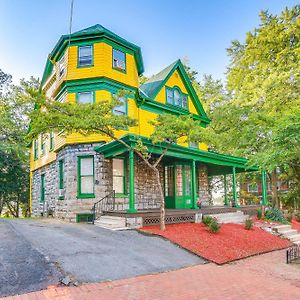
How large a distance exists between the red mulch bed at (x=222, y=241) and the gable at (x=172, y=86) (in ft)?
29.0

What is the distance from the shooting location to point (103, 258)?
807 centimetres

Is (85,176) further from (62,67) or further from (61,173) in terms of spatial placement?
(62,67)

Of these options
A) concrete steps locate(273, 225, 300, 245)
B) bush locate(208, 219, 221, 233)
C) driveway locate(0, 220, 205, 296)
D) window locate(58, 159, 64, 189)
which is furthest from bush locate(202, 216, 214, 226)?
window locate(58, 159, 64, 189)

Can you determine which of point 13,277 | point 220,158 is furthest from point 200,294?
point 220,158

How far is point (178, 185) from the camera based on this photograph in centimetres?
1769

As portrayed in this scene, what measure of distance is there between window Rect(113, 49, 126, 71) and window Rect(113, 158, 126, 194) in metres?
5.33

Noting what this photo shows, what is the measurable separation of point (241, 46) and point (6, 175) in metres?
23.9

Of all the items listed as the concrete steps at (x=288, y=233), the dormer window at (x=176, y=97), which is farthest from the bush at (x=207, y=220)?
the dormer window at (x=176, y=97)

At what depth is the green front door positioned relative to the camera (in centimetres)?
1741

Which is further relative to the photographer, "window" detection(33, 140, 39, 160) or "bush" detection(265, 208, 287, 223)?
"window" detection(33, 140, 39, 160)

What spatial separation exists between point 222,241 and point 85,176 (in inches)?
302

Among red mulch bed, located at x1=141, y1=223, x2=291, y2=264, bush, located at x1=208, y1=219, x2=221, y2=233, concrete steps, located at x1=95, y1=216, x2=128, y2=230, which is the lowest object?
red mulch bed, located at x1=141, y1=223, x2=291, y2=264

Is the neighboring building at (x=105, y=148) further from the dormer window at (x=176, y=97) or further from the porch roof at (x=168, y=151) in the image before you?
the dormer window at (x=176, y=97)

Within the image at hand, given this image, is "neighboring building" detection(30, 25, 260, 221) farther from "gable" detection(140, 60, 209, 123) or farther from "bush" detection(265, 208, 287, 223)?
"bush" detection(265, 208, 287, 223)
